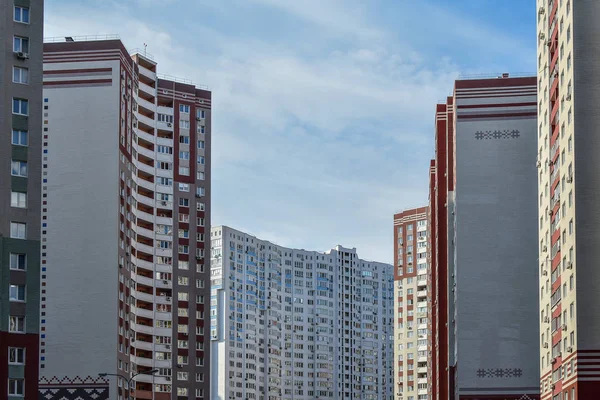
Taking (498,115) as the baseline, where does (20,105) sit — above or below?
below

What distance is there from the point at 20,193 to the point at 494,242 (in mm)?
50119

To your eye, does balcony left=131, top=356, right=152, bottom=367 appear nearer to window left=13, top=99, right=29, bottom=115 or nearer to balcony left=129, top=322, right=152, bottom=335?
balcony left=129, top=322, right=152, bottom=335

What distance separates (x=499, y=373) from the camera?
112 meters

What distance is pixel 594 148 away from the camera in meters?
74.1

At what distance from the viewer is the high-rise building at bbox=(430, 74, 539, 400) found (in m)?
113

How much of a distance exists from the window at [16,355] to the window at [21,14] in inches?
864

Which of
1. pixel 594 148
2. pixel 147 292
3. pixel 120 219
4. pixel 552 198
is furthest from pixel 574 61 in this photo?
pixel 147 292

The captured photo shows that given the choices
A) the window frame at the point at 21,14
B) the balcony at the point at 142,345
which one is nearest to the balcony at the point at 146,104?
the balcony at the point at 142,345

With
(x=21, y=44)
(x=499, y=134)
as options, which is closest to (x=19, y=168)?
(x=21, y=44)

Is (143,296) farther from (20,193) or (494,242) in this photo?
(20,193)

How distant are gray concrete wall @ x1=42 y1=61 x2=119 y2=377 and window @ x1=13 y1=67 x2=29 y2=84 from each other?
35463mm

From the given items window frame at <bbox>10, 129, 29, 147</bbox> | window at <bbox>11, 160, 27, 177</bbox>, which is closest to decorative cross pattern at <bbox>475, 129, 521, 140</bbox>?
window frame at <bbox>10, 129, 29, 147</bbox>

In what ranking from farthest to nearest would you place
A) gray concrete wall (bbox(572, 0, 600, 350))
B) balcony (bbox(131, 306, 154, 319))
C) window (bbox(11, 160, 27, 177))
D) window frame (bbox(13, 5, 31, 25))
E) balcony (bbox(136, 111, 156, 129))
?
balcony (bbox(136, 111, 156, 129)) < balcony (bbox(131, 306, 154, 319)) < window frame (bbox(13, 5, 31, 25)) < window (bbox(11, 160, 27, 177)) < gray concrete wall (bbox(572, 0, 600, 350))

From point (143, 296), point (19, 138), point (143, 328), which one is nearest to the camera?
point (19, 138)
